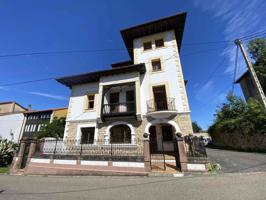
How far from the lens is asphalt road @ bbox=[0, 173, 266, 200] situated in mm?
4824

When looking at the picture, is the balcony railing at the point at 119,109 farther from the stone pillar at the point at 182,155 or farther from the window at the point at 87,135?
the stone pillar at the point at 182,155

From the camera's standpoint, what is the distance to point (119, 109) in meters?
12.6

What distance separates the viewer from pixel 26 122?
31391 mm

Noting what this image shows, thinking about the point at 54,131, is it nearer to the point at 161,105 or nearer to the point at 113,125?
the point at 113,125

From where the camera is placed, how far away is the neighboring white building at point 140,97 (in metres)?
11.5

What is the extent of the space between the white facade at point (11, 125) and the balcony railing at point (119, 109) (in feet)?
95.9

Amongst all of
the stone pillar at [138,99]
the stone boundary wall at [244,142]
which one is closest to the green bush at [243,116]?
the stone boundary wall at [244,142]

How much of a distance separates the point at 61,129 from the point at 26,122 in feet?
66.0

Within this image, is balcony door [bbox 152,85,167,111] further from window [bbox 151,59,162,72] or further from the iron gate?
the iron gate

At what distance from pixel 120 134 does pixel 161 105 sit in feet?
14.2

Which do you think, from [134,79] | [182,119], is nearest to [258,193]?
[182,119]

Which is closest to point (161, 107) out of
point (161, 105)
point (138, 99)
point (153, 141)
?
point (161, 105)

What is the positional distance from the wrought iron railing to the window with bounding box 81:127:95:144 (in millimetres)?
5525

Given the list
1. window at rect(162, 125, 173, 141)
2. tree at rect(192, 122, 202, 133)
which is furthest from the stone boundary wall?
tree at rect(192, 122, 202, 133)
